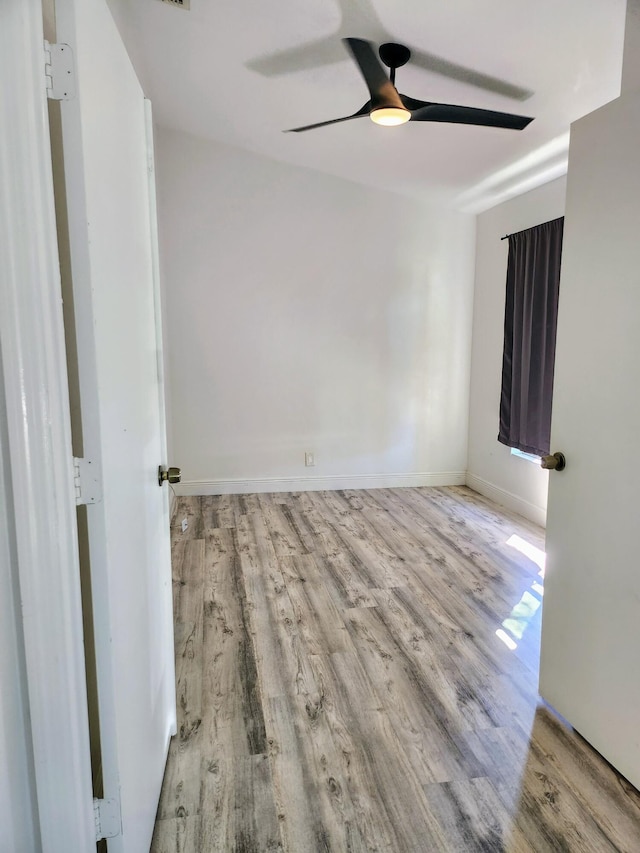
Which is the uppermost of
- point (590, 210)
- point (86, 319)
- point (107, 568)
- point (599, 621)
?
point (590, 210)

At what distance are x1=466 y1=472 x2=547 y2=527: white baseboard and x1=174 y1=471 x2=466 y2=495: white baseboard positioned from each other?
0.22 m

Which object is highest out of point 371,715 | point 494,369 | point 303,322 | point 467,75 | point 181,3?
point 181,3

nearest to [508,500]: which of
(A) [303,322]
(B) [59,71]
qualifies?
(A) [303,322]

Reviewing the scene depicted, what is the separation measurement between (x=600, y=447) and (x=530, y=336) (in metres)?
2.31

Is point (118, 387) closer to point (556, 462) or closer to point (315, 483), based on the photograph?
point (556, 462)

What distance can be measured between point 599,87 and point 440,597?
2.58 metres

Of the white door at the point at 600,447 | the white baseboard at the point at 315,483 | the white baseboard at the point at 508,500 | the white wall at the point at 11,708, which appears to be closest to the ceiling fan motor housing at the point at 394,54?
the white door at the point at 600,447

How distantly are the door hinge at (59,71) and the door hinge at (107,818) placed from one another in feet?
4.40

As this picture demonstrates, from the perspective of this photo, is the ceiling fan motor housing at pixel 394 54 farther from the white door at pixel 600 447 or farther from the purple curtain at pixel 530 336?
the purple curtain at pixel 530 336

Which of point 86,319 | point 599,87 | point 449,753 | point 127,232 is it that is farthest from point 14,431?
point 599,87

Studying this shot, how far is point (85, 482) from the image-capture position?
3.12 feet

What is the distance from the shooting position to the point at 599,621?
1.60 metres

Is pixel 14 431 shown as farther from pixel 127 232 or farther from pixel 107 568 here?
pixel 127 232

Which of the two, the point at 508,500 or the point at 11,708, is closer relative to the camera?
the point at 11,708
